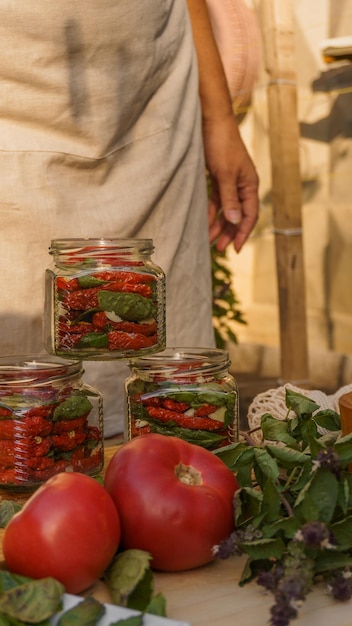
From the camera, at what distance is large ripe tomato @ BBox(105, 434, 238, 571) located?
0.92 meters

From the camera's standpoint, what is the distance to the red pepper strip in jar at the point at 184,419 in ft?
4.02

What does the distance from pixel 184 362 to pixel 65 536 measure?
450 millimetres

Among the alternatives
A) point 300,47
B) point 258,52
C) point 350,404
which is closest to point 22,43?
point 350,404

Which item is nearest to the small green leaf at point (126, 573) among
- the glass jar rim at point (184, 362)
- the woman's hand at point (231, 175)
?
the glass jar rim at point (184, 362)

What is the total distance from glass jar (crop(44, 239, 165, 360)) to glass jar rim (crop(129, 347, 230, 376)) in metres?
0.03

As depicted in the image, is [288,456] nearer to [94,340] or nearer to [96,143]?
[94,340]

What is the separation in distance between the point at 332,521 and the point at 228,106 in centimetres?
129

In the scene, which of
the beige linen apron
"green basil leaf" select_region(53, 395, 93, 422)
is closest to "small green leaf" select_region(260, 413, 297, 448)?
"green basil leaf" select_region(53, 395, 93, 422)

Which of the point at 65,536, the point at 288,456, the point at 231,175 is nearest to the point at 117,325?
the point at 288,456

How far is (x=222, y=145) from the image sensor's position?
6.71 ft

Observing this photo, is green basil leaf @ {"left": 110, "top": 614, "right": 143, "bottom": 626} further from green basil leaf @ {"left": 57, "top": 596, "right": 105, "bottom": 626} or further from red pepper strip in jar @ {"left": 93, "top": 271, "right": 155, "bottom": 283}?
red pepper strip in jar @ {"left": 93, "top": 271, "right": 155, "bottom": 283}

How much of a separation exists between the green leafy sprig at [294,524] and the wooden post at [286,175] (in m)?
2.02

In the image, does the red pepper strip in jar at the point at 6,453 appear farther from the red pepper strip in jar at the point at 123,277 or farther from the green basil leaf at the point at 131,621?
the green basil leaf at the point at 131,621

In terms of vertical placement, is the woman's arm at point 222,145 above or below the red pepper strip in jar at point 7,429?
above
